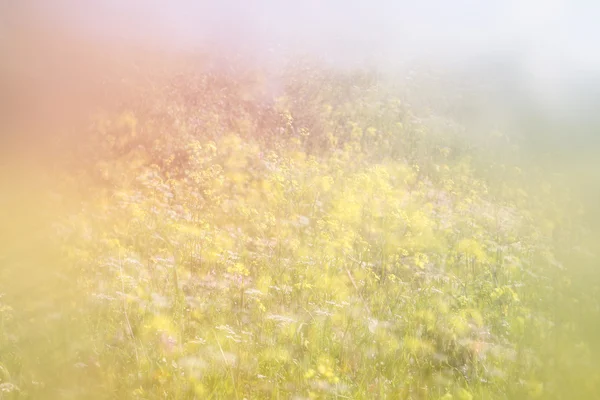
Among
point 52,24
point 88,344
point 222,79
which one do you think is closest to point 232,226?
point 88,344

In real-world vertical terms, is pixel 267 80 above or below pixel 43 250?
above

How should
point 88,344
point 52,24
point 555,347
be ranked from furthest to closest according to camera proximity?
point 52,24, point 555,347, point 88,344

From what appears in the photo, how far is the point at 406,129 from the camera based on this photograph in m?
11.1

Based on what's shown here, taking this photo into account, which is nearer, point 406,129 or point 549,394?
point 549,394

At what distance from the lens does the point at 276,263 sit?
570 centimetres

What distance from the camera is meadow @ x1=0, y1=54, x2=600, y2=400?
154 inches

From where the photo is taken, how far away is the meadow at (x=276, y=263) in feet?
12.8

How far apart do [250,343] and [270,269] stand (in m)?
1.45

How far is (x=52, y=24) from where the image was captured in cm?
1002

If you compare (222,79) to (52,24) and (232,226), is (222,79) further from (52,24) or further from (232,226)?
(232,226)

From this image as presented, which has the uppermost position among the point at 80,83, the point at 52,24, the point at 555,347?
the point at 52,24

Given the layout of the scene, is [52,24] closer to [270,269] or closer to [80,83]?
[80,83]

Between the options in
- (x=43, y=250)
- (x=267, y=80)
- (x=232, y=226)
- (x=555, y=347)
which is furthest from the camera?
(x=267, y=80)

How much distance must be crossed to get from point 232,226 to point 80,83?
15.2ft
